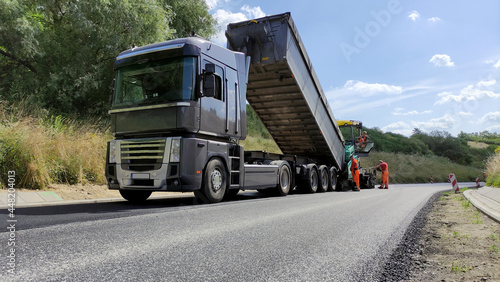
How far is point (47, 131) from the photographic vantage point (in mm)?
9672

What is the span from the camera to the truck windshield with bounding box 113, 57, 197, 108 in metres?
6.62

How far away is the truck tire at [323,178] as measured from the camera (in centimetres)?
1184

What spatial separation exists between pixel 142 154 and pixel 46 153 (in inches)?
152

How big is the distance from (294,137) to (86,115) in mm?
8351

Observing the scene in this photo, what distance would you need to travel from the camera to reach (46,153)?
8.94 meters

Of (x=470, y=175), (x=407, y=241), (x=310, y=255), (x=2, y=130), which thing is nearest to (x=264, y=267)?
(x=310, y=255)

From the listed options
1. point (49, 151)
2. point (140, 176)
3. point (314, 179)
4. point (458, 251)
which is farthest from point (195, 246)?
point (314, 179)

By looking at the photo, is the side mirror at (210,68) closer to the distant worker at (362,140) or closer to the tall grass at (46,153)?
the tall grass at (46,153)

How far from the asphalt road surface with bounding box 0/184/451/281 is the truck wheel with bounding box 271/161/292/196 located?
4.24 m

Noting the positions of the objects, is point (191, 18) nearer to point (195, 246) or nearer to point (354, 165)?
point (354, 165)

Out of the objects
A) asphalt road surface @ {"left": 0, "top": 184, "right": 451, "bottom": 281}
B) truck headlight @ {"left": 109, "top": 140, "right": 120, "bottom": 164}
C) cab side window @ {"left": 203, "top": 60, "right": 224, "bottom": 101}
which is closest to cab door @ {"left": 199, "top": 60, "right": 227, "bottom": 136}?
cab side window @ {"left": 203, "top": 60, "right": 224, "bottom": 101}

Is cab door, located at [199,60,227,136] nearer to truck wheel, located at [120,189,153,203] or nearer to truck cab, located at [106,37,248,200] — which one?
truck cab, located at [106,37,248,200]

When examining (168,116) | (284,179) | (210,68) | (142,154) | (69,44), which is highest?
(69,44)

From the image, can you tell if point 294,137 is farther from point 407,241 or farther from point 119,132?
point 407,241
